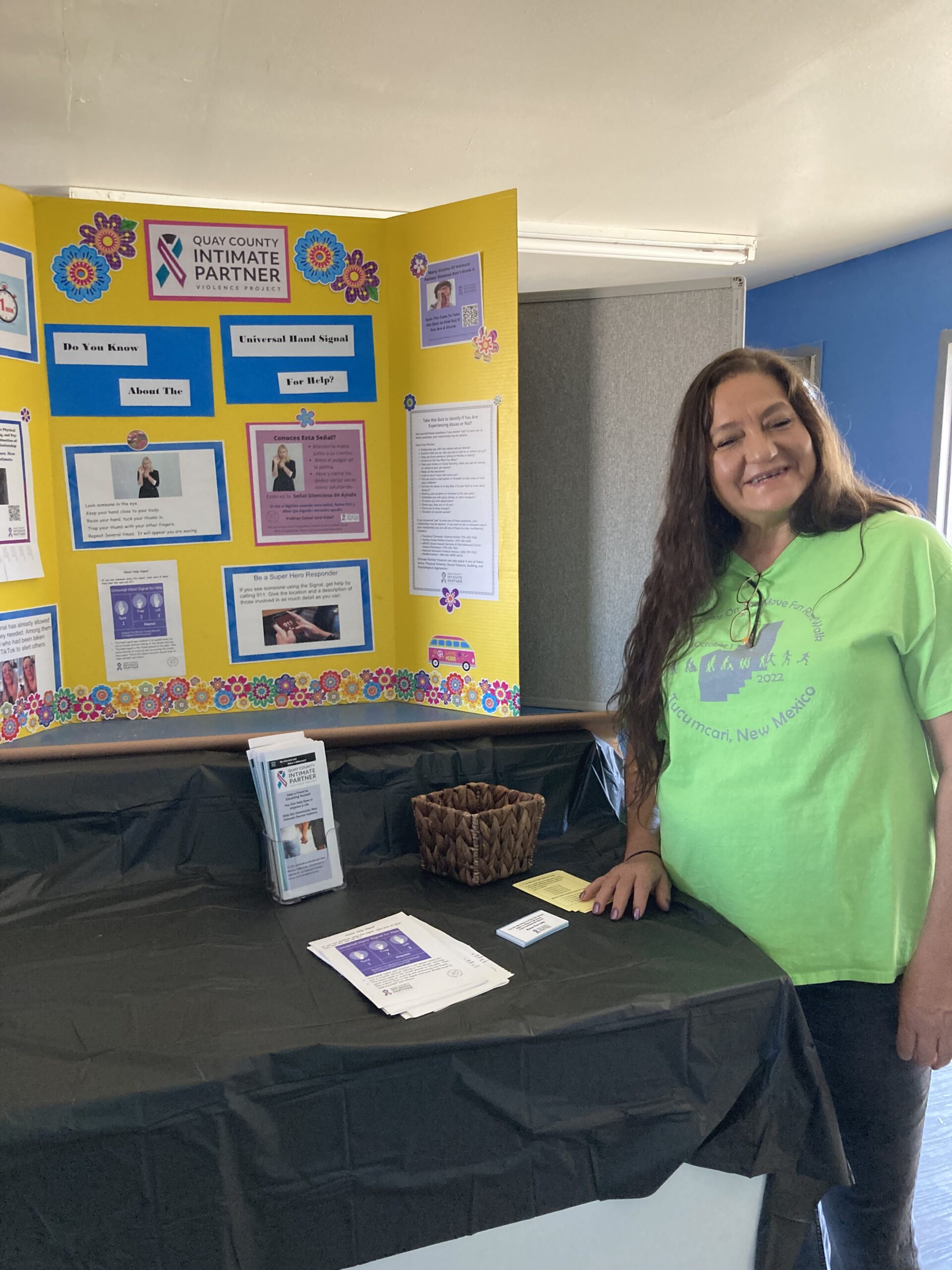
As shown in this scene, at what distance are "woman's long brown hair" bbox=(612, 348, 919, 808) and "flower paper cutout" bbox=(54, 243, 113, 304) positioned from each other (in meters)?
0.86

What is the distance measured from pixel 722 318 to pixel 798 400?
0.40 m

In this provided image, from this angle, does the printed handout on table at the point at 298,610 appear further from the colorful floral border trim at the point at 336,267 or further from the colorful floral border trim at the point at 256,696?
the colorful floral border trim at the point at 336,267

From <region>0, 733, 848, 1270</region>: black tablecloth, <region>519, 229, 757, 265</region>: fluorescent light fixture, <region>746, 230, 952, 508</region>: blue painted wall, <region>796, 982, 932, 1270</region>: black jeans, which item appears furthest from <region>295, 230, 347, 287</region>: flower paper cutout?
<region>746, 230, 952, 508</region>: blue painted wall

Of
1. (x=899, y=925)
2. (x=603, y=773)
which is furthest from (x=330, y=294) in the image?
(x=899, y=925)

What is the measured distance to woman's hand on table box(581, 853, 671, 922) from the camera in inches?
47.7

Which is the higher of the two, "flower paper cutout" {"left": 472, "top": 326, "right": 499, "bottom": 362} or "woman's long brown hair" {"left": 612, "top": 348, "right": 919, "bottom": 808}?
"flower paper cutout" {"left": 472, "top": 326, "right": 499, "bottom": 362}

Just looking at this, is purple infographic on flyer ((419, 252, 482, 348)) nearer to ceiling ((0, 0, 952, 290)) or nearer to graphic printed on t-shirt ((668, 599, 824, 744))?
graphic printed on t-shirt ((668, 599, 824, 744))

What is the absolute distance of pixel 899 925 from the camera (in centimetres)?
105

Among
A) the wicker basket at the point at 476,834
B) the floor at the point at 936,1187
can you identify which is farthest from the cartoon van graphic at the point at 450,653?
the floor at the point at 936,1187

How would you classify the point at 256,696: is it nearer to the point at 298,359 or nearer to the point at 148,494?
the point at 148,494

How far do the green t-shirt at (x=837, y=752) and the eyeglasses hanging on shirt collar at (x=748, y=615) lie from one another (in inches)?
0.4

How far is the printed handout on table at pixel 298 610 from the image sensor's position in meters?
1.45

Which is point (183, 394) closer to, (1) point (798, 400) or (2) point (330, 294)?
(2) point (330, 294)

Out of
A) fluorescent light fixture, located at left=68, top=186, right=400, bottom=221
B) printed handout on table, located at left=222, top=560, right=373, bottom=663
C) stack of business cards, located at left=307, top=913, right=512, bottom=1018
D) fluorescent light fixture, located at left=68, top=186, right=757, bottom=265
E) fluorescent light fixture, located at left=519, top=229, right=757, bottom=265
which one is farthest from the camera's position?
fluorescent light fixture, located at left=519, top=229, right=757, bottom=265
